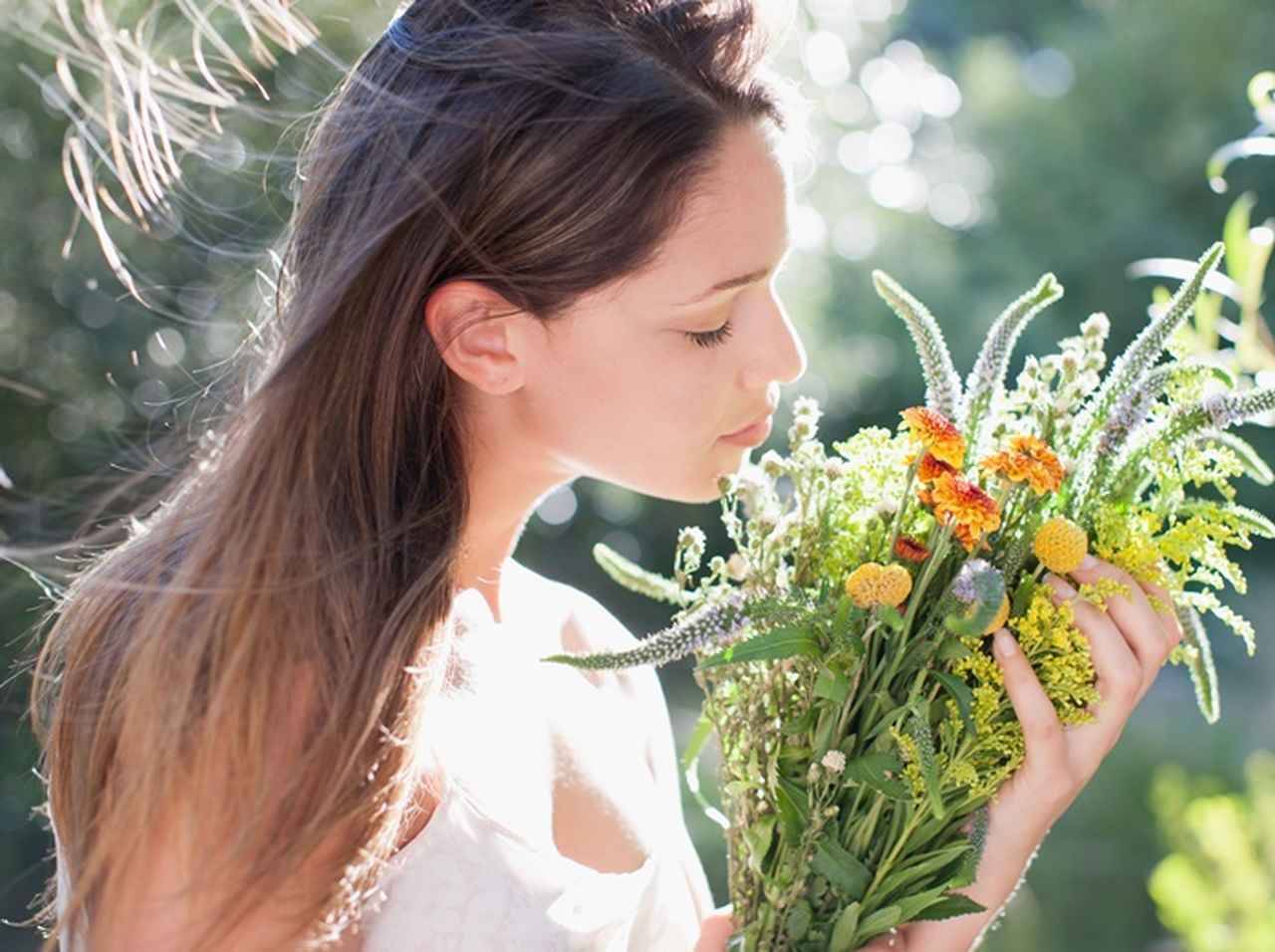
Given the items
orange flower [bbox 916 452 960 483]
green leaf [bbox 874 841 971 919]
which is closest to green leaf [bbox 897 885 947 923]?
green leaf [bbox 874 841 971 919]

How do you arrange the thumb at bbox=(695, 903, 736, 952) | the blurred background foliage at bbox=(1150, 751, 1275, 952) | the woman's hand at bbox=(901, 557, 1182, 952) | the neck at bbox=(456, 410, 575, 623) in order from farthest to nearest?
the blurred background foliage at bbox=(1150, 751, 1275, 952), the neck at bbox=(456, 410, 575, 623), the thumb at bbox=(695, 903, 736, 952), the woman's hand at bbox=(901, 557, 1182, 952)

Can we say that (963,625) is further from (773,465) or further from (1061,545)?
→ (773,465)

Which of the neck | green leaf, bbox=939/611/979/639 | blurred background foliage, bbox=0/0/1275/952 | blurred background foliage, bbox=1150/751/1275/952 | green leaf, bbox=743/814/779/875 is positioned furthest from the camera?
blurred background foliage, bbox=0/0/1275/952

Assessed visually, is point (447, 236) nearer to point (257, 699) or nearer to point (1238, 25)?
point (257, 699)

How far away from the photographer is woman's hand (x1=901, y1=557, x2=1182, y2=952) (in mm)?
1420

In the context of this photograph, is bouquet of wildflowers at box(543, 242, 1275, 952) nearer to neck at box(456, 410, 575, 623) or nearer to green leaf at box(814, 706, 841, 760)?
green leaf at box(814, 706, 841, 760)

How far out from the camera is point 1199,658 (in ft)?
4.98

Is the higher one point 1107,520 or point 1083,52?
point 1083,52

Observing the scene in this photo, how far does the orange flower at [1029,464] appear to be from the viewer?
1327 millimetres

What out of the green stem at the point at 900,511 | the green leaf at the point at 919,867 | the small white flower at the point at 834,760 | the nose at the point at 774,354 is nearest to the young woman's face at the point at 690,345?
the nose at the point at 774,354

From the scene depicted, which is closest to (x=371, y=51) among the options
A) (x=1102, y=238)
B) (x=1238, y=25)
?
(x=1102, y=238)

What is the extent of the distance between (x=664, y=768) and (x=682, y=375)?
2.49 feet

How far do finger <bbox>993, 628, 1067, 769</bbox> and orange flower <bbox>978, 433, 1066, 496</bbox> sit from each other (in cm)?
16

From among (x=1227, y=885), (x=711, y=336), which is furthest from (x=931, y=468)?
(x=1227, y=885)
